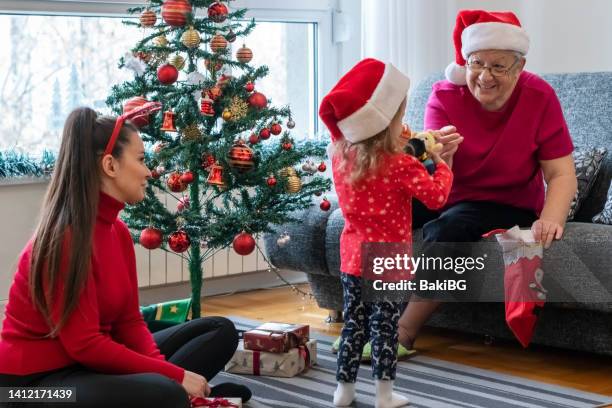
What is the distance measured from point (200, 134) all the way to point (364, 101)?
0.84 meters

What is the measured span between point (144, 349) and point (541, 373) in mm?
1323

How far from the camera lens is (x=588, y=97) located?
3492 millimetres

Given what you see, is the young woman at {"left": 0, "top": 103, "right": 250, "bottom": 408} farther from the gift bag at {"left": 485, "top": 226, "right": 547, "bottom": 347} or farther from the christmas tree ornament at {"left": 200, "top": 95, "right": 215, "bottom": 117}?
the gift bag at {"left": 485, "top": 226, "right": 547, "bottom": 347}

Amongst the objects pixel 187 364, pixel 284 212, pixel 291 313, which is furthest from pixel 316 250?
pixel 187 364

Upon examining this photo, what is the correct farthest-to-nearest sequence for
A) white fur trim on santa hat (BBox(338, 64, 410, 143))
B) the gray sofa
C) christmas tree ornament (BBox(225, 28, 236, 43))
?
christmas tree ornament (BBox(225, 28, 236, 43)) → the gray sofa → white fur trim on santa hat (BBox(338, 64, 410, 143))

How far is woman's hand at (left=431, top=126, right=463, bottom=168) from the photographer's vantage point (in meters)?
3.02

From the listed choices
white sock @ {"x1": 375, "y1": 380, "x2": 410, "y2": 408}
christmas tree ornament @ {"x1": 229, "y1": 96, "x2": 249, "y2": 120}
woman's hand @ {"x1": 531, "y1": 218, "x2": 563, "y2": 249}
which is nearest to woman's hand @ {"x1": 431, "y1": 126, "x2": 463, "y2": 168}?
woman's hand @ {"x1": 531, "y1": 218, "x2": 563, "y2": 249}

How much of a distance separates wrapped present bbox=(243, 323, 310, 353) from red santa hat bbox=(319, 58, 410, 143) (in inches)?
27.6

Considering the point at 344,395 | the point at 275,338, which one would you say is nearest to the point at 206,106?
the point at 275,338

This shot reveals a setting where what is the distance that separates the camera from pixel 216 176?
125 inches

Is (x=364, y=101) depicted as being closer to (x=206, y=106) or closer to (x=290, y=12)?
(x=206, y=106)

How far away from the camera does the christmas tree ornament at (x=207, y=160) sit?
10.7 feet

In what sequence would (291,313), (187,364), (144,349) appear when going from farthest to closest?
(291,313), (187,364), (144,349)

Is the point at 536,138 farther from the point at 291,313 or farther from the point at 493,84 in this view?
the point at 291,313
